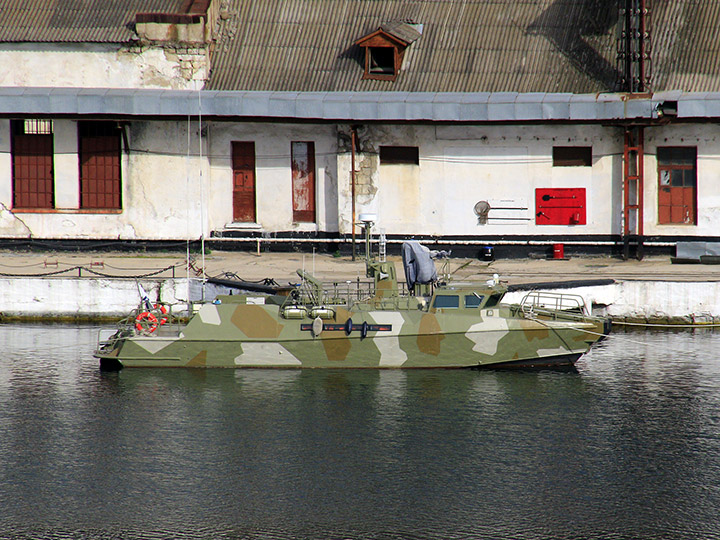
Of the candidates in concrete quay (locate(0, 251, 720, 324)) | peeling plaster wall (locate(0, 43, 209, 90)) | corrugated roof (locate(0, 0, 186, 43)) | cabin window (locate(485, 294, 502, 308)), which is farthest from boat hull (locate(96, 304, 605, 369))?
corrugated roof (locate(0, 0, 186, 43))

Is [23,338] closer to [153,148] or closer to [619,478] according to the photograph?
[153,148]

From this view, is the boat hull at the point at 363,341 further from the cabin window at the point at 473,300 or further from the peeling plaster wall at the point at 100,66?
the peeling plaster wall at the point at 100,66

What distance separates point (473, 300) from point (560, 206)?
1415cm

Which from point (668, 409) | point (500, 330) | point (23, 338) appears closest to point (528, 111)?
point (500, 330)

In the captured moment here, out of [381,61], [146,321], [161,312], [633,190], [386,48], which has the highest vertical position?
[386,48]

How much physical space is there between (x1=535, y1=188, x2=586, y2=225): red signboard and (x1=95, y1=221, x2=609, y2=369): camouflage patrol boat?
41.9ft

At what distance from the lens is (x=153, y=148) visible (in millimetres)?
41406

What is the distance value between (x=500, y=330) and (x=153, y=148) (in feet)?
65.0

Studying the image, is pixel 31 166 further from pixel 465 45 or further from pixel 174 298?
pixel 465 45

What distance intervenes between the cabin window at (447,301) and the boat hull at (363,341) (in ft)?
1.00

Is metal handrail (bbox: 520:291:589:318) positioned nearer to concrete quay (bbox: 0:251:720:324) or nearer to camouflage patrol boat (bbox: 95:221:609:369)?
camouflage patrol boat (bbox: 95:221:609:369)

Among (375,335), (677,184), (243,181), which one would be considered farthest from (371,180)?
(375,335)

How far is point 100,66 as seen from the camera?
1617 inches

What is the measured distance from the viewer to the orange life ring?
28734mm
